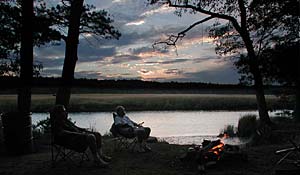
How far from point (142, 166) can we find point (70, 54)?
458cm

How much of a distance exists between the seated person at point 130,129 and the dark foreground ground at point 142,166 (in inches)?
10.6

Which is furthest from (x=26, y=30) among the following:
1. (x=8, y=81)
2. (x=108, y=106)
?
(x=108, y=106)

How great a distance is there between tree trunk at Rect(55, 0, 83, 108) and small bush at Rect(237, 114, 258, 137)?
7300mm

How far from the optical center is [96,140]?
5723 millimetres

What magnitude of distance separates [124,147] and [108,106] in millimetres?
17029

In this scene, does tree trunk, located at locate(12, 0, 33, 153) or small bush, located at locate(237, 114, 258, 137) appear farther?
small bush, located at locate(237, 114, 258, 137)

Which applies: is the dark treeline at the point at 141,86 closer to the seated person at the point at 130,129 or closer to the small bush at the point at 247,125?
the small bush at the point at 247,125

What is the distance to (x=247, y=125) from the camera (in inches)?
556

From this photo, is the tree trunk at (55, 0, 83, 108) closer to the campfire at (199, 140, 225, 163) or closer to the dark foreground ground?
the dark foreground ground

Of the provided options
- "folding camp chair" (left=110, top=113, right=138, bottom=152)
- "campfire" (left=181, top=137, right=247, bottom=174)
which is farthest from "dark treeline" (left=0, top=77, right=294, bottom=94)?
"campfire" (left=181, top=137, right=247, bottom=174)

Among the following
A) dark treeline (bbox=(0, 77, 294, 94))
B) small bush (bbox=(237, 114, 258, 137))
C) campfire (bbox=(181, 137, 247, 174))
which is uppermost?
dark treeline (bbox=(0, 77, 294, 94))

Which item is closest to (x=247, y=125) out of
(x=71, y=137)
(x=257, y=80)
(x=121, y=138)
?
(x=257, y=80)

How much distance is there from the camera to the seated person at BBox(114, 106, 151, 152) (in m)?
6.65

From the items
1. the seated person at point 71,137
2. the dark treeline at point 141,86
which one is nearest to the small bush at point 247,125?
the dark treeline at point 141,86
